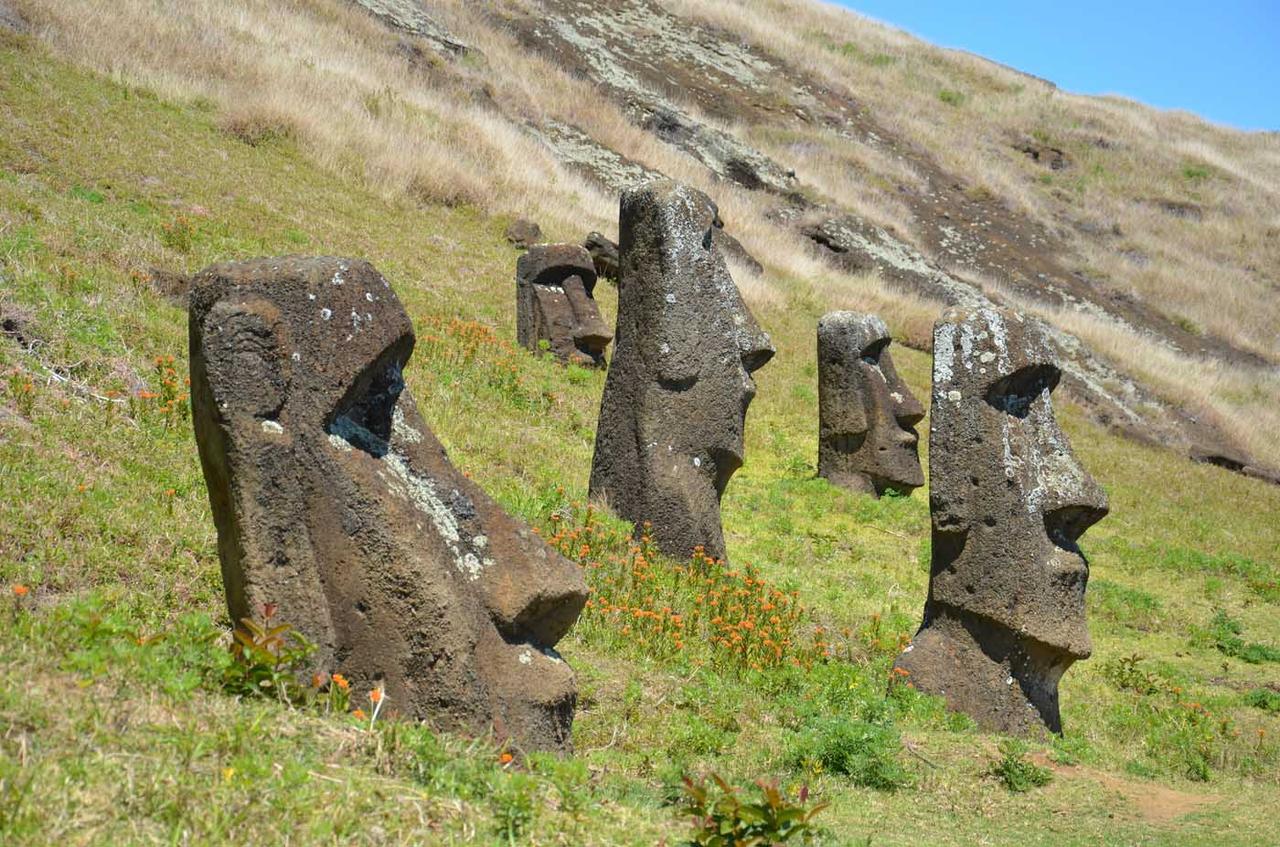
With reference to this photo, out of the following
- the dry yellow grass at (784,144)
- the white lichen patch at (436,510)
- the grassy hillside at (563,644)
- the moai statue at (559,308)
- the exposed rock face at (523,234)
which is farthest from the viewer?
the dry yellow grass at (784,144)

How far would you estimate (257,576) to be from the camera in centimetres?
488

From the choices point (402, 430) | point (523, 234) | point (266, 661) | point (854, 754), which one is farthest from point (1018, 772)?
point (523, 234)

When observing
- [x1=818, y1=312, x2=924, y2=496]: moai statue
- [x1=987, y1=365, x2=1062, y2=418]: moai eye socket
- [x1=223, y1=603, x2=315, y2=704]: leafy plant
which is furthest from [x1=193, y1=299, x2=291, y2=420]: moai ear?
[x1=818, y1=312, x2=924, y2=496]: moai statue

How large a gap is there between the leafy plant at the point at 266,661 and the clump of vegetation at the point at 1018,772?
154 inches

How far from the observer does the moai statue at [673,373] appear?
1027 cm

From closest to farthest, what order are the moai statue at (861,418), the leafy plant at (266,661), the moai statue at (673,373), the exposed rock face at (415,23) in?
the leafy plant at (266,661)
the moai statue at (673,373)
the moai statue at (861,418)
the exposed rock face at (415,23)

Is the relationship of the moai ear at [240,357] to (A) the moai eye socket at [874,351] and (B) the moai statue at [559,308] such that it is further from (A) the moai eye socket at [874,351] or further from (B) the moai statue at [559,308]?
(B) the moai statue at [559,308]

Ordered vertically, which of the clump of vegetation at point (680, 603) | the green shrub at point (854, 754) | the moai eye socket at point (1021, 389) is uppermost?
the moai eye socket at point (1021, 389)

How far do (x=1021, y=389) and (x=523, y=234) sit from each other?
53.1 ft

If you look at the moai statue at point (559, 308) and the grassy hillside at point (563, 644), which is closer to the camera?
the grassy hillside at point (563, 644)

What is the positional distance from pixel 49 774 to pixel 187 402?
6.28 meters

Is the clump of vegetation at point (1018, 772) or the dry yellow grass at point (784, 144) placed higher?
the dry yellow grass at point (784, 144)

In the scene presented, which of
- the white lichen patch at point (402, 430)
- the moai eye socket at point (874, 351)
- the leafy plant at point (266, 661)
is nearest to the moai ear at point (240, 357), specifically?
the white lichen patch at point (402, 430)

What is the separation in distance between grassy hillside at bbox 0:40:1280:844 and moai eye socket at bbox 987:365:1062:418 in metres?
2.10
